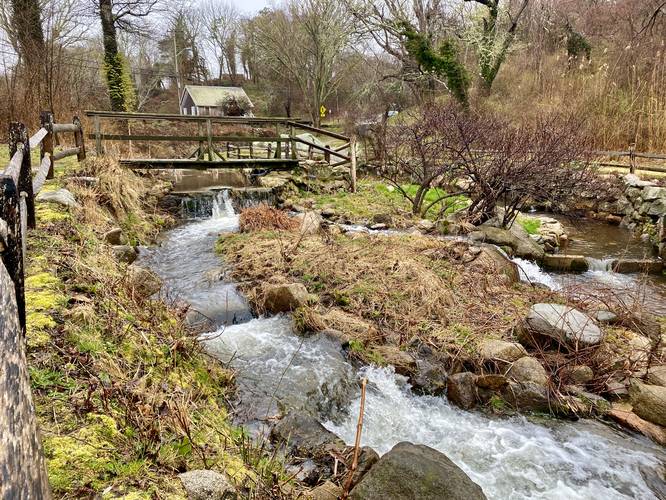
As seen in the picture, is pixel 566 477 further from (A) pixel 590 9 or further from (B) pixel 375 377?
(A) pixel 590 9

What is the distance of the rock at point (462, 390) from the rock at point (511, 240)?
399cm

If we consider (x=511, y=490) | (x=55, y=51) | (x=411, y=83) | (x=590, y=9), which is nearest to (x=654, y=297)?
(x=511, y=490)

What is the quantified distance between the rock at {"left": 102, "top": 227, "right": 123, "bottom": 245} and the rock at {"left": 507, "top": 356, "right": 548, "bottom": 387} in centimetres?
515

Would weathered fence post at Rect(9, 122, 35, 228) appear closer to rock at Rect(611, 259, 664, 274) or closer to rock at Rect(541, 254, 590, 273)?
rock at Rect(541, 254, 590, 273)

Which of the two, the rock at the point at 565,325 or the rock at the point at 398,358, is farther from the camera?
the rock at the point at 565,325

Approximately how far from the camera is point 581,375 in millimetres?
4191

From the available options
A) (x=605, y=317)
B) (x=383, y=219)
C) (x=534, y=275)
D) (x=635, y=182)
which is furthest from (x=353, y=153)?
(x=605, y=317)

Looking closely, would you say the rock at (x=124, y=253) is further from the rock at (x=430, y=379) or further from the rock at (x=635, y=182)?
the rock at (x=635, y=182)

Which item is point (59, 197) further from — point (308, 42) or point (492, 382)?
point (308, 42)

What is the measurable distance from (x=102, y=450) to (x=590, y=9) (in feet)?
90.9

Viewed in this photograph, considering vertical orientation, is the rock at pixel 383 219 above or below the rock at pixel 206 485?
below

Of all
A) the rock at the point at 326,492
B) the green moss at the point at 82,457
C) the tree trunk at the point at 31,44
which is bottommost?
the rock at the point at 326,492

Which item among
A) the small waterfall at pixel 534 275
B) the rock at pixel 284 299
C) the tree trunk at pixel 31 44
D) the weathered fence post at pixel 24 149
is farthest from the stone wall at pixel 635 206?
the tree trunk at pixel 31 44

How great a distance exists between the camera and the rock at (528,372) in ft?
13.2
